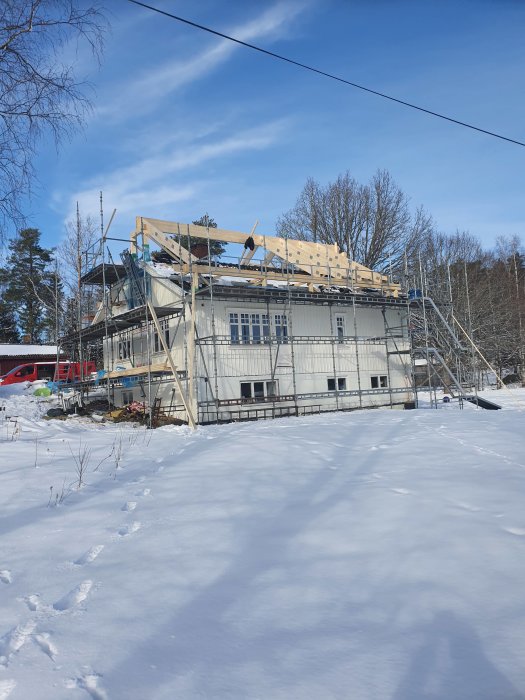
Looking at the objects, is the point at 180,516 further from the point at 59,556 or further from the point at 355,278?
the point at 355,278

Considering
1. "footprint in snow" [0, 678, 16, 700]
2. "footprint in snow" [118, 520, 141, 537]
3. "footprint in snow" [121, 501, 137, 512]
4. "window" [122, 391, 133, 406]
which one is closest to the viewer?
"footprint in snow" [0, 678, 16, 700]

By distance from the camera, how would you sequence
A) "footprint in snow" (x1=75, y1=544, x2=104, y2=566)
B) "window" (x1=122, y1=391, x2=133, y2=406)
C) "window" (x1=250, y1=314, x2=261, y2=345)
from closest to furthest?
1. "footprint in snow" (x1=75, y1=544, x2=104, y2=566)
2. "window" (x1=250, y1=314, x2=261, y2=345)
3. "window" (x1=122, y1=391, x2=133, y2=406)

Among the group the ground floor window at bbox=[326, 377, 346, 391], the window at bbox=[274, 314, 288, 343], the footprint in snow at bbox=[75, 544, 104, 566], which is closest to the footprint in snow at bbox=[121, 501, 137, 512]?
the footprint in snow at bbox=[75, 544, 104, 566]

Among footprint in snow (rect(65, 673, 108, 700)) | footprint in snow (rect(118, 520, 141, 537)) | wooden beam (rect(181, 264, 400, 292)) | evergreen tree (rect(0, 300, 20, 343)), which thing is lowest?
footprint in snow (rect(65, 673, 108, 700))

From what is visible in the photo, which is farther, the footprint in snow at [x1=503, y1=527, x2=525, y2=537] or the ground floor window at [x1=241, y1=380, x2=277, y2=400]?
the ground floor window at [x1=241, y1=380, x2=277, y2=400]

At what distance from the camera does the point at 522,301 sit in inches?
1628

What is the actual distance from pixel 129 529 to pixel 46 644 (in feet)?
6.93

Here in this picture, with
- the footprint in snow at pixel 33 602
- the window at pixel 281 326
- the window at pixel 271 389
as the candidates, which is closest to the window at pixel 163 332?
the window at pixel 271 389

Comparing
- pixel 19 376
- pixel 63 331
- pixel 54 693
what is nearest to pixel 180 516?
pixel 54 693

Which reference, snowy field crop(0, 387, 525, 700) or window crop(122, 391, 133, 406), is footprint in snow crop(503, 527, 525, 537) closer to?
snowy field crop(0, 387, 525, 700)

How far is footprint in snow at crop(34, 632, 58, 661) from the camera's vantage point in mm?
2934

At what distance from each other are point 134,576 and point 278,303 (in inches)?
678

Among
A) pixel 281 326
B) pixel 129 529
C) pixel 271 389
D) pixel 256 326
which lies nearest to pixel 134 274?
pixel 256 326

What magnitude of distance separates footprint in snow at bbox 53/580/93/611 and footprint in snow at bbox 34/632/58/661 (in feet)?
1.23
